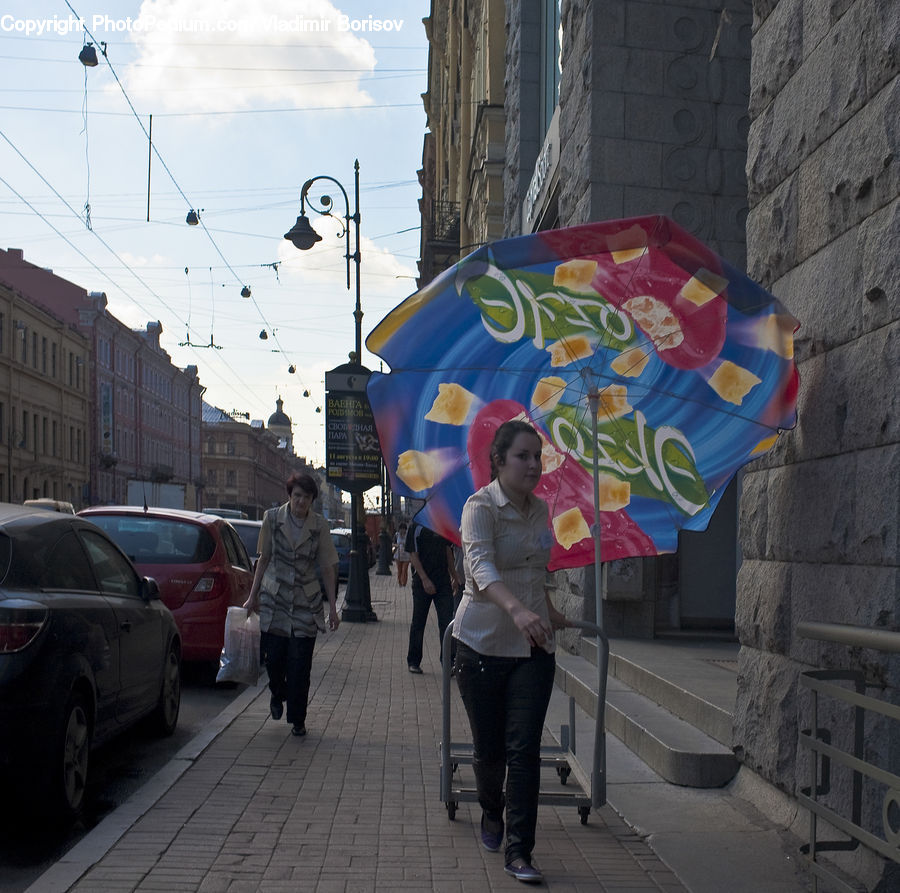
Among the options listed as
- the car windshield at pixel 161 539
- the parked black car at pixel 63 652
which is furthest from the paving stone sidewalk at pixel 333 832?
the car windshield at pixel 161 539

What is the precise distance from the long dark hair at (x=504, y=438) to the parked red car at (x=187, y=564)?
579 cm

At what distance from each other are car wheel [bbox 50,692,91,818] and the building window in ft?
34.9

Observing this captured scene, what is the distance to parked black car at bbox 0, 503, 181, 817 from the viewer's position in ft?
16.7

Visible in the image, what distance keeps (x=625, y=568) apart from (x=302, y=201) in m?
11.1

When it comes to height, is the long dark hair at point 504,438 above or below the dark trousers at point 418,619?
above

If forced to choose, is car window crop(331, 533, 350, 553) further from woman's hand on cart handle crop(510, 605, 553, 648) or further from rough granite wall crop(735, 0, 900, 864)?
woman's hand on cart handle crop(510, 605, 553, 648)

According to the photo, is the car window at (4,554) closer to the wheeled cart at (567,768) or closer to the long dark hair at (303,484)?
the wheeled cart at (567,768)

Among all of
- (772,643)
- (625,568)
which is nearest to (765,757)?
(772,643)

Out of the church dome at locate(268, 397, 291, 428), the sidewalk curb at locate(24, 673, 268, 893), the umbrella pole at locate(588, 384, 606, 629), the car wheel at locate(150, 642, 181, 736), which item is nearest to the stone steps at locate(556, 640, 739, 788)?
the umbrella pole at locate(588, 384, 606, 629)

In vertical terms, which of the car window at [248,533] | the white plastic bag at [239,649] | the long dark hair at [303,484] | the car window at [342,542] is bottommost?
the car window at [342,542]

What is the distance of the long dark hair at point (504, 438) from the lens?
4703mm

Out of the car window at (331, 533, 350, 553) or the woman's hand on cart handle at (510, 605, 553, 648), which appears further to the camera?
the car window at (331, 533, 350, 553)

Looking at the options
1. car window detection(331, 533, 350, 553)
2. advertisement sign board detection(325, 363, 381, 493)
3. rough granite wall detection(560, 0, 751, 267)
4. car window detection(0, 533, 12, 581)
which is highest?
rough granite wall detection(560, 0, 751, 267)

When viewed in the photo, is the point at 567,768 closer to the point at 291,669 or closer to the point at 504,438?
the point at 504,438
